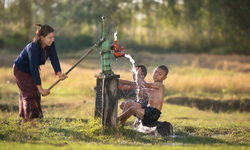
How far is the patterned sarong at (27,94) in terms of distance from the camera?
5023 millimetres

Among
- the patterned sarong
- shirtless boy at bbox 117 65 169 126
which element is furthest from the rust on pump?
the patterned sarong

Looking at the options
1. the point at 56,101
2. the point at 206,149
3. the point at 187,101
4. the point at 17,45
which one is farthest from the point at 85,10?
the point at 206,149

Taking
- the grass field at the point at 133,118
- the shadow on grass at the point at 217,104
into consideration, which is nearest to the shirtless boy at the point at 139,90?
the grass field at the point at 133,118

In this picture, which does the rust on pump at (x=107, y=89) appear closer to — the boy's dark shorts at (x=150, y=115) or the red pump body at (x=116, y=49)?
the red pump body at (x=116, y=49)

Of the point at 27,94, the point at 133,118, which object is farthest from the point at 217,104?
the point at 27,94

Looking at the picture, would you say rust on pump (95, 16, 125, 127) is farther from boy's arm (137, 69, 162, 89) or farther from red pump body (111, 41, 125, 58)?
boy's arm (137, 69, 162, 89)

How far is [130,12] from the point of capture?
20.5 meters

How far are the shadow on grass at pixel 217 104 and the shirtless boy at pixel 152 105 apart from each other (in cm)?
343

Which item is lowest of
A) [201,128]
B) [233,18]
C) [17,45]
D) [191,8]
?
[201,128]

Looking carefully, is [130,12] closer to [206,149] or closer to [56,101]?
[56,101]

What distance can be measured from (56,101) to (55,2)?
562 inches

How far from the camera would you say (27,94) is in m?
5.04

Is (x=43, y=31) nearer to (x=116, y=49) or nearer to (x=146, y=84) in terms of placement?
(x=116, y=49)

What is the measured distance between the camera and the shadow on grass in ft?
27.9
